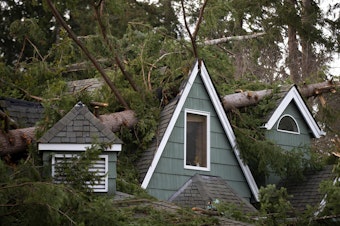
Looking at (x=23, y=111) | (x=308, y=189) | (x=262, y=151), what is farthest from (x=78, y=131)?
(x=308, y=189)

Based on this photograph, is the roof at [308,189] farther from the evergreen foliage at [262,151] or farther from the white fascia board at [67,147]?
the white fascia board at [67,147]

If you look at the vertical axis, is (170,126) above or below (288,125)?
below

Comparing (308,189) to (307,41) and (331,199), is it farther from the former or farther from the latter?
(307,41)

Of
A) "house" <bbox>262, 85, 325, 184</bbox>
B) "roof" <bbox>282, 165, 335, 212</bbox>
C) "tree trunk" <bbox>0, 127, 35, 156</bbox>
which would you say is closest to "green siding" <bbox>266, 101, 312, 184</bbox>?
"house" <bbox>262, 85, 325, 184</bbox>

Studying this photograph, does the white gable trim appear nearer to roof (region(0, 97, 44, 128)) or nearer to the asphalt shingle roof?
roof (region(0, 97, 44, 128))

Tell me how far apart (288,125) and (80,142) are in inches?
266

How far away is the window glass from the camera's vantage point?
50.9 feet

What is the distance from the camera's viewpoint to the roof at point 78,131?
41.4 feet

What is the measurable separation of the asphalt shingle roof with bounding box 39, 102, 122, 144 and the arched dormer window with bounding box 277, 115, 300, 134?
605 centimetres

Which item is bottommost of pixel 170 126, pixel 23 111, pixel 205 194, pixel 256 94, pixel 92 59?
pixel 205 194

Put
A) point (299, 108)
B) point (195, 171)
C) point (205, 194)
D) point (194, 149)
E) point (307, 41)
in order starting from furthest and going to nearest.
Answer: point (307, 41), point (299, 108), point (194, 149), point (195, 171), point (205, 194)

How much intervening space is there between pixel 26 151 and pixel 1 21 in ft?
54.9

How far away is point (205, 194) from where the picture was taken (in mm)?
14500

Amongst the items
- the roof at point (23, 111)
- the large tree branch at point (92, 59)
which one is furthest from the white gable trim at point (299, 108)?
the roof at point (23, 111)
